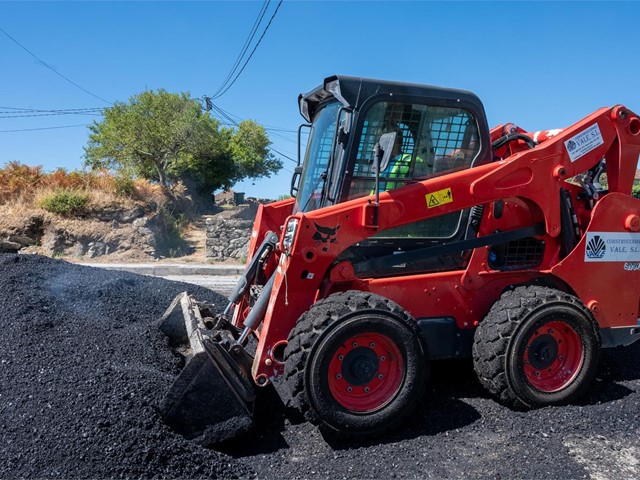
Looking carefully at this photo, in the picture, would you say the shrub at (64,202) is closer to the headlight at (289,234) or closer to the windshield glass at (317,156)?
the windshield glass at (317,156)

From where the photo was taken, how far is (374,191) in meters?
3.99

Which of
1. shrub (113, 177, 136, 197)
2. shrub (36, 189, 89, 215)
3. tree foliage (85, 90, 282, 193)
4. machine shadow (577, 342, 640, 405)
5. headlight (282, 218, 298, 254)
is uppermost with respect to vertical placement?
tree foliage (85, 90, 282, 193)

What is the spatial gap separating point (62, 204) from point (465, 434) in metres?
17.8

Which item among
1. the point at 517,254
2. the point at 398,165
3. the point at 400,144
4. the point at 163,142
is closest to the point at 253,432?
the point at 398,165

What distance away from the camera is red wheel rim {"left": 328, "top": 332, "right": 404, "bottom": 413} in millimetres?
3545

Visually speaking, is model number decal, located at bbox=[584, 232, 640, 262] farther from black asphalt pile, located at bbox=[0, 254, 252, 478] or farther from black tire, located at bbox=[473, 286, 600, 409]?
black asphalt pile, located at bbox=[0, 254, 252, 478]

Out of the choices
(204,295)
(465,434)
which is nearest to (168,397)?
(465,434)

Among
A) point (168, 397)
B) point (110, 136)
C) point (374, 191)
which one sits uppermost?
point (110, 136)

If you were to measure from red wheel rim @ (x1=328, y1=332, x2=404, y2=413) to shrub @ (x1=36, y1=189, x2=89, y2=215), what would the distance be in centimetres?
1719

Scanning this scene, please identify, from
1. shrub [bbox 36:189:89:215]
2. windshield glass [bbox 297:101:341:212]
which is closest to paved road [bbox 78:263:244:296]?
shrub [bbox 36:189:89:215]

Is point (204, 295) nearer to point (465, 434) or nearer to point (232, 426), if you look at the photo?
point (232, 426)

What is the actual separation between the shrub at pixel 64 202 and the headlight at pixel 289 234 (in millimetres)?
16748

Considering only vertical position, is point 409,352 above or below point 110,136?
below

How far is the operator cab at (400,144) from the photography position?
156 inches
